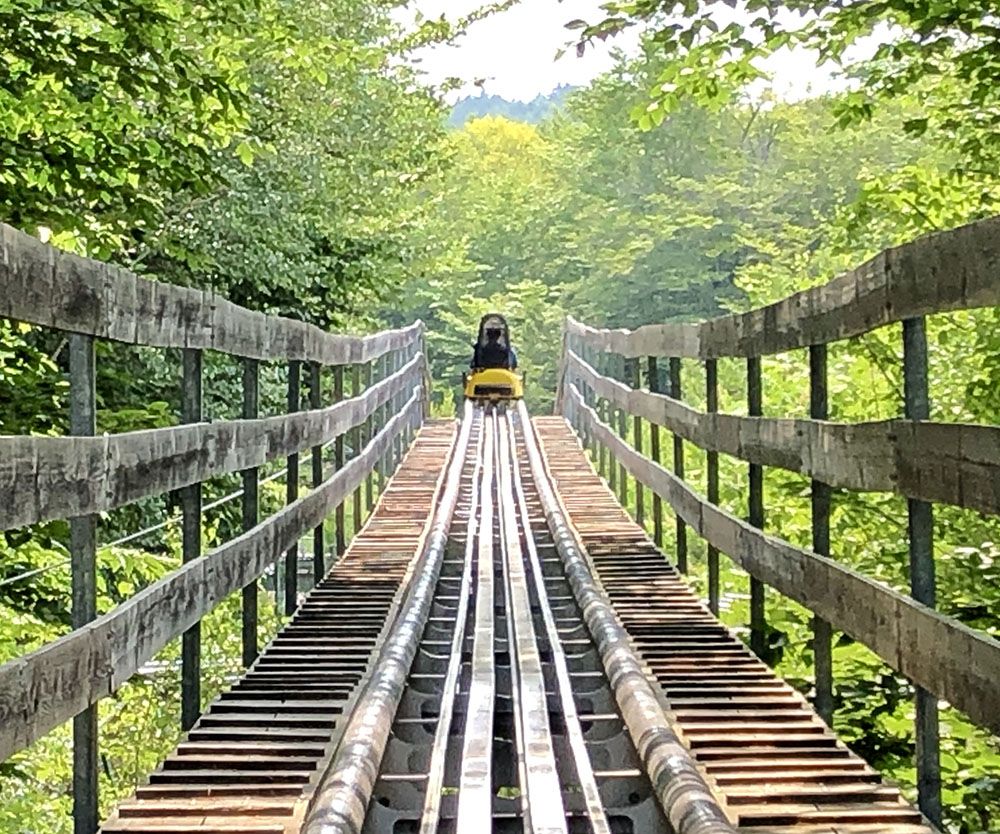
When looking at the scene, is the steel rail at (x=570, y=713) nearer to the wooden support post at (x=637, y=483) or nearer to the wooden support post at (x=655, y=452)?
the wooden support post at (x=655, y=452)

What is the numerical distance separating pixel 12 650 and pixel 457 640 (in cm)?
210

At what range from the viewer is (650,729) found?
4086 millimetres

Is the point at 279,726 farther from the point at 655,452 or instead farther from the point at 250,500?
the point at 655,452

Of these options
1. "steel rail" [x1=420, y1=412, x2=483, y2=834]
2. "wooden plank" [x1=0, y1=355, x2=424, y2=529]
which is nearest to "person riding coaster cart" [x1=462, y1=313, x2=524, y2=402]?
"steel rail" [x1=420, y1=412, x2=483, y2=834]

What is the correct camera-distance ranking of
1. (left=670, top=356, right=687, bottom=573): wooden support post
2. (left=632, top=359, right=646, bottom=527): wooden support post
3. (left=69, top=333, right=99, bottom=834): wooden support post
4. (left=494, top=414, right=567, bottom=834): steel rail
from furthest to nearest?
(left=632, top=359, right=646, bottom=527): wooden support post < (left=670, top=356, right=687, bottom=573): wooden support post < (left=494, top=414, right=567, bottom=834): steel rail < (left=69, top=333, right=99, bottom=834): wooden support post

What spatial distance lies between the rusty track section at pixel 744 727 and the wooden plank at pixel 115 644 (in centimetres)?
150

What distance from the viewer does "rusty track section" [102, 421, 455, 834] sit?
11.6 feet

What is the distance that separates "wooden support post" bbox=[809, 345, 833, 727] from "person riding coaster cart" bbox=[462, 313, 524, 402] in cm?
1727

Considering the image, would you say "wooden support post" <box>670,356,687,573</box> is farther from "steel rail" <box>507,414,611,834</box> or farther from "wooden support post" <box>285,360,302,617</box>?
"wooden support post" <box>285,360,302,617</box>

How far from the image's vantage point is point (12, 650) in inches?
252

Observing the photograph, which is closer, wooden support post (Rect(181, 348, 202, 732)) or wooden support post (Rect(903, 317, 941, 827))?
wooden support post (Rect(903, 317, 941, 827))

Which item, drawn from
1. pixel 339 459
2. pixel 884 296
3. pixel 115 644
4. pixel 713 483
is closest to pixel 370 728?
pixel 115 644

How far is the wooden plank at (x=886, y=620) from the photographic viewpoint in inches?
113

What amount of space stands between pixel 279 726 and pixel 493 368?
18.8 meters
